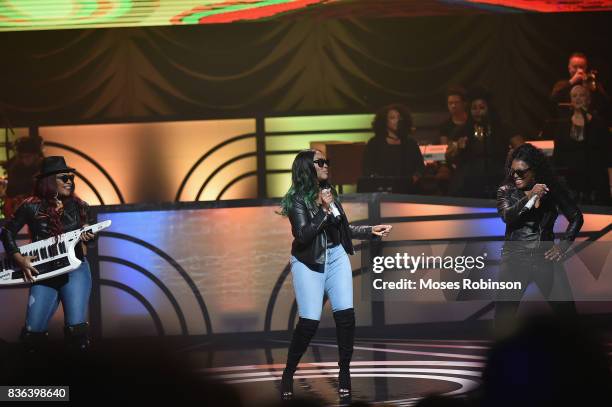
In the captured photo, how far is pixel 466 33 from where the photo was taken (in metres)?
13.5

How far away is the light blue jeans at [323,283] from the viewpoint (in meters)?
6.31

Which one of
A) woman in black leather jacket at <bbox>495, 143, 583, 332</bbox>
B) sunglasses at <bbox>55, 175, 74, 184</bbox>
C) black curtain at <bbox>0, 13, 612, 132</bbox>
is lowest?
woman in black leather jacket at <bbox>495, 143, 583, 332</bbox>

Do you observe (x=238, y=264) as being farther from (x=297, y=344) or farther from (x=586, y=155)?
(x=586, y=155)

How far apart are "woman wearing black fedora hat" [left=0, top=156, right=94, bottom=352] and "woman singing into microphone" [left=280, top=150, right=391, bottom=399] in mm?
1554

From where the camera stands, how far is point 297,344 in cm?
634

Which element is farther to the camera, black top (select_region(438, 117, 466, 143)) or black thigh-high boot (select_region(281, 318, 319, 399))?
black top (select_region(438, 117, 466, 143))

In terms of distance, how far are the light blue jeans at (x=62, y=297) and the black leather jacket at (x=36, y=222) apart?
0.54ft

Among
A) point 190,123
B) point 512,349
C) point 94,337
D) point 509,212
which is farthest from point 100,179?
point 512,349

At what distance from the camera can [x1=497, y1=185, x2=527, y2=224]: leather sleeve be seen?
6859mm

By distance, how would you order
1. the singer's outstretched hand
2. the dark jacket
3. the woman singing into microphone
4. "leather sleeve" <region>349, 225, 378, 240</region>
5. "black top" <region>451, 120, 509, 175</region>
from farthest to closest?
the dark jacket
"black top" <region>451, 120, 509, 175</region>
"leather sleeve" <region>349, 225, 378, 240</region>
the singer's outstretched hand
the woman singing into microphone

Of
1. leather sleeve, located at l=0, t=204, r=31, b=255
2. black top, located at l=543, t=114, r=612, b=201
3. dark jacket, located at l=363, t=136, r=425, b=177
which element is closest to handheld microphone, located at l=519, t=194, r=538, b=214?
leather sleeve, located at l=0, t=204, r=31, b=255

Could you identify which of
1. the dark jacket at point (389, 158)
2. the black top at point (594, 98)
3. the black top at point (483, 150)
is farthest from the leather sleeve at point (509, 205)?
the black top at point (594, 98)

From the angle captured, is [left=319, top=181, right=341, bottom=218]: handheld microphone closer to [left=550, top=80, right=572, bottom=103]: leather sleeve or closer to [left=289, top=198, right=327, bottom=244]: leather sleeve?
[left=289, top=198, right=327, bottom=244]: leather sleeve

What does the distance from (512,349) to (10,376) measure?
518 centimetres
